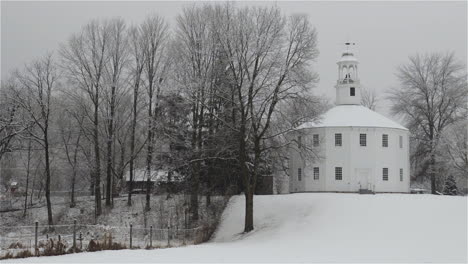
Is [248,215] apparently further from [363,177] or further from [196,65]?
[363,177]

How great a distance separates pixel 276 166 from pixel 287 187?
10392mm

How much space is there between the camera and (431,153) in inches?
2053

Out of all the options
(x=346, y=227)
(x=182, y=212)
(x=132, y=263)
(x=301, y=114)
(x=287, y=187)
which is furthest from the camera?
(x=287, y=187)

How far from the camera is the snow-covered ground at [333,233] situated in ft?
82.3

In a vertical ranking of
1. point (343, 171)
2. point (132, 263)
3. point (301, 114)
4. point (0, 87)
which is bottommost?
point (132, 263)

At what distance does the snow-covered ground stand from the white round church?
5.64 m

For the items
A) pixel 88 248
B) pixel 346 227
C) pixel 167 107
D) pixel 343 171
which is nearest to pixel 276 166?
pixel 343 171

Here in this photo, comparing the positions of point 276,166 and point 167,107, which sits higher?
point 167,107

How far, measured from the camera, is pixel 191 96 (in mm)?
38000

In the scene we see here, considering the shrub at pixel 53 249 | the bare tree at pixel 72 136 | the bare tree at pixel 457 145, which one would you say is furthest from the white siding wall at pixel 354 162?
the shrub at pixel 53 249

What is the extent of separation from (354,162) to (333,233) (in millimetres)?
14740

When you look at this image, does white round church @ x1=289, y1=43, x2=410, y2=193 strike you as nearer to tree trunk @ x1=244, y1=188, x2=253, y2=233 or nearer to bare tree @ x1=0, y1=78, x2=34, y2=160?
tree trunk @ x1=244, y1=188, x2=253, y2=233

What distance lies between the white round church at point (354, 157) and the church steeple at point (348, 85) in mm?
3230

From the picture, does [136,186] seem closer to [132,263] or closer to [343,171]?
[343,171]
